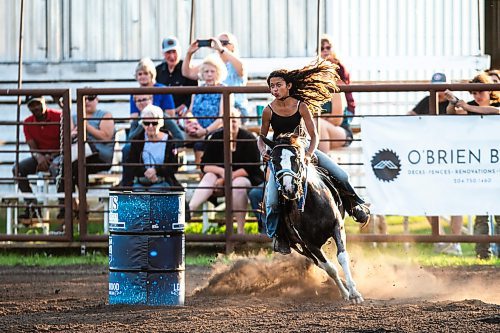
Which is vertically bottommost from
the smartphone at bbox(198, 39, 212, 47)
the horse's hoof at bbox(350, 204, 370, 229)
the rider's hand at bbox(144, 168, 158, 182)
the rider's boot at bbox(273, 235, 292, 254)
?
the rider's boot at bbox(273, 235, 292, 254)

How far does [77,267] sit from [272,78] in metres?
4.07

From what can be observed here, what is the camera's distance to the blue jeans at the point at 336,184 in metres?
9.88

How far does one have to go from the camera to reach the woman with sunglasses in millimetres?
12523

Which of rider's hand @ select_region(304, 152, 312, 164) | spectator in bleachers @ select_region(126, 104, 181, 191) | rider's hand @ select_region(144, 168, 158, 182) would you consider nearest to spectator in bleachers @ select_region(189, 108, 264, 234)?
spectator in bleachers @ select_region(126, 104, 181, 191)

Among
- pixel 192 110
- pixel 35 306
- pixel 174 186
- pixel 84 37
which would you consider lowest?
pixel 35 306

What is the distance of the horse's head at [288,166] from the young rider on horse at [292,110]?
0.20m

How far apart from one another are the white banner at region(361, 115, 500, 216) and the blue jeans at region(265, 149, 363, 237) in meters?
1.79

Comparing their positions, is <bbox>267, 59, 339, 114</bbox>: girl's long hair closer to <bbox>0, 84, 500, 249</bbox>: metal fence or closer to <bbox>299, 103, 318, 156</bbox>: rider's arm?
<bbox>299, 103, 318, 156</bbox>: rider's arm

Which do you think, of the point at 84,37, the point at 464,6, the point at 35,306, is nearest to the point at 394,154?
the point at 35,306

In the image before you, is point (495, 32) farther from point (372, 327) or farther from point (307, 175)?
point (372, 327)

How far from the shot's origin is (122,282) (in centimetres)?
936

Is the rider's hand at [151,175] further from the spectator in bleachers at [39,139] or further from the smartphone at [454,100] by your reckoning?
the smartphone at [454,100]

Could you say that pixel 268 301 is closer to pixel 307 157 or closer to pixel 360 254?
pixel 307 157

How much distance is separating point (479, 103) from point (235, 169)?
2841 millimetres
